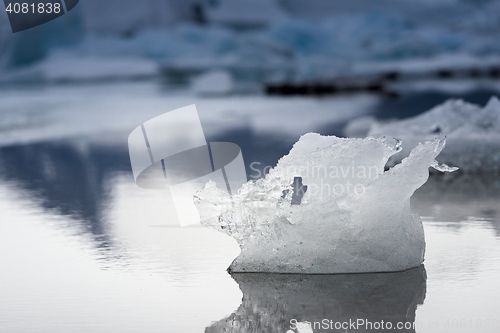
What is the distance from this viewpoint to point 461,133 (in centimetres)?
983

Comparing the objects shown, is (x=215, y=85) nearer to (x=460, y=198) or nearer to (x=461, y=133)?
(x=461, y=133)

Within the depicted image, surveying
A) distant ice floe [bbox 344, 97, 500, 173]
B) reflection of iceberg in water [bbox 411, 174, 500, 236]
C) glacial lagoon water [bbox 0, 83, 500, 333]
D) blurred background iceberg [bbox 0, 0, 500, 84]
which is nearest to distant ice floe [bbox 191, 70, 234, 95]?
blurred background iceberg [bbox 0, 0, 500, 84]

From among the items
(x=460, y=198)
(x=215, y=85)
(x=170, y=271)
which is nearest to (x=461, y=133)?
(x=460, y=198)

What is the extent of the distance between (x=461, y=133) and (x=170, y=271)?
16.5ft

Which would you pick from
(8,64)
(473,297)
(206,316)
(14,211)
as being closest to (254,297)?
(206,316)

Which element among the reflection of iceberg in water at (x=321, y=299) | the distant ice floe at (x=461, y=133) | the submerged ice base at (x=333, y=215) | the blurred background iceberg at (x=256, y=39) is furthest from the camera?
the blurred background iceberg at (x=256, y=39)

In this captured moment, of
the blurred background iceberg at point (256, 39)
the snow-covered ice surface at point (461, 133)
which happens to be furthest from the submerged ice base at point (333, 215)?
the blurred background iceberg at point (256, 39)

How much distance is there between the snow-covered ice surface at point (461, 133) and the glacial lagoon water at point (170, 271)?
44 cm

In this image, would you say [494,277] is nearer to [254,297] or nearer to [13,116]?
[254,297]

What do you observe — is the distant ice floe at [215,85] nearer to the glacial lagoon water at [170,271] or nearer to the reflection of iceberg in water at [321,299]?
the glacial lagoon water at [170,271]

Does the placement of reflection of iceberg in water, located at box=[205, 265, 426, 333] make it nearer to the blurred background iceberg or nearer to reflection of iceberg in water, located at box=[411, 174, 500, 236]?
reflection of iceberg in water, located at box=[411, 174, 500, 236]

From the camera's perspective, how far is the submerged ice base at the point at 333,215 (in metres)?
5.53

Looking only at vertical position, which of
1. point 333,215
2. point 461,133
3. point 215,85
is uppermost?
point 333,215

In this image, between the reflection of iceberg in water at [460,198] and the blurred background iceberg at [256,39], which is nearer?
the reflection of iceberg in water at [460,198]
